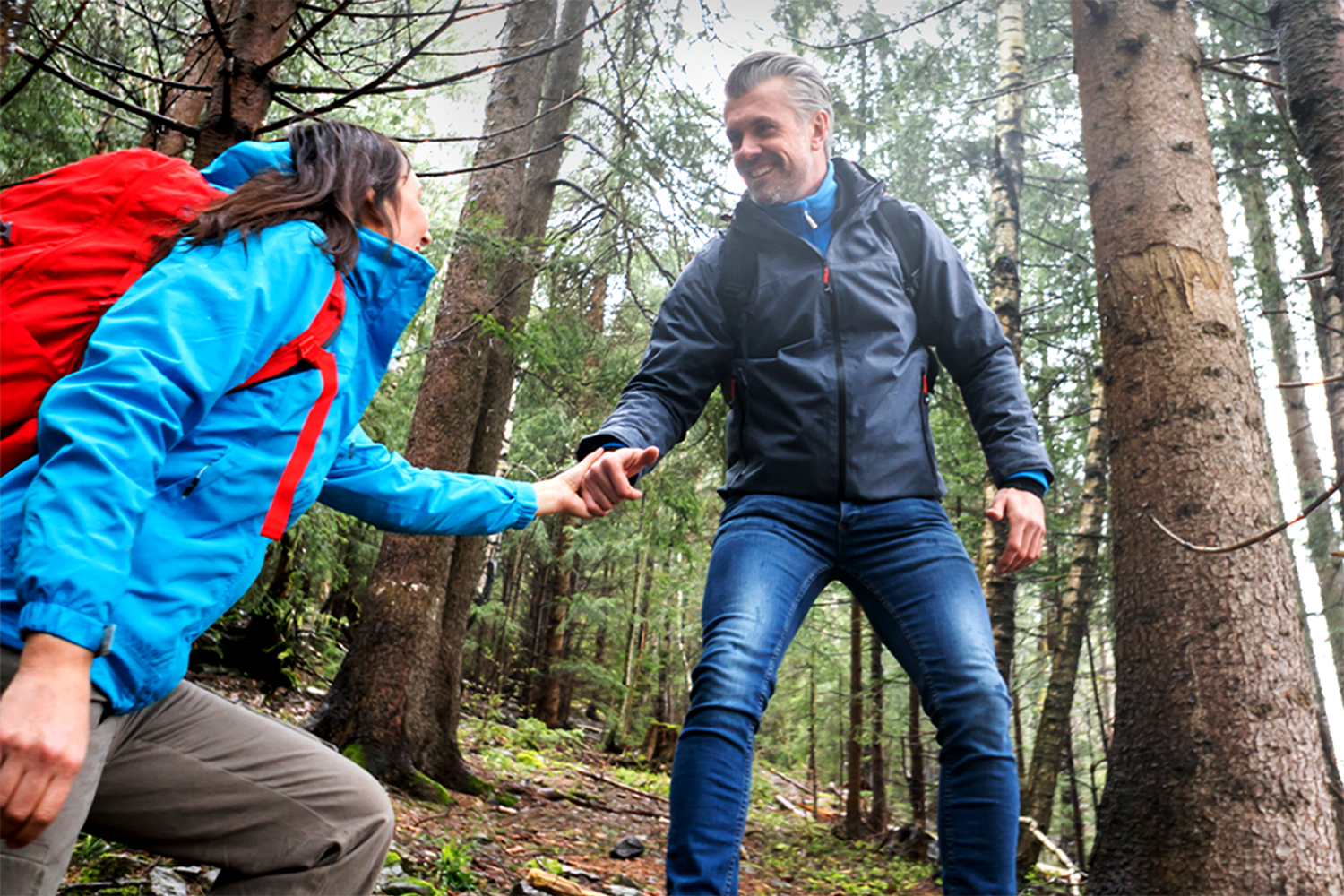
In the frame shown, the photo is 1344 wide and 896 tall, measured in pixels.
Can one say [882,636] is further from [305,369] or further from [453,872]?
[453,872]

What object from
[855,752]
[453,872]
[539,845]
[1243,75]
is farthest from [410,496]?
[855,752]

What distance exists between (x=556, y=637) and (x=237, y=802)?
64.1 feet

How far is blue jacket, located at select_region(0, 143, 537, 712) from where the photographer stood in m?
1.25

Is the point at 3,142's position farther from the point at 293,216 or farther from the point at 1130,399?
the point at 1130,399

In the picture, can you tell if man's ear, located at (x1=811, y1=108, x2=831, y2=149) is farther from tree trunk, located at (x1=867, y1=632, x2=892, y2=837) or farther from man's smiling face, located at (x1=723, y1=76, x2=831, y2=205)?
tree trunk, located at (x1=867, y1=632, x2=892, y2=837)

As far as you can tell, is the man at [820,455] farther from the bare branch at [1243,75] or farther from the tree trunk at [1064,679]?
the tree trunk at [1064,679]

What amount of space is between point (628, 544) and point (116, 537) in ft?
52.8

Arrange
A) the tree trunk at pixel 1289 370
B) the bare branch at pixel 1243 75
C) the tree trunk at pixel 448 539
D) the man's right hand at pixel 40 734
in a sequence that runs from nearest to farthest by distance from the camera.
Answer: the man's right hand at pixel 40 734
the bare branch at pixel 1243 75
the tree trunk at pixel 448 539
the tree trunk at pixel 1289 370

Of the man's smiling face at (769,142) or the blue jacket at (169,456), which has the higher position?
the man's smiling face at (769,142)

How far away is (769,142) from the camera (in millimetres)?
2826

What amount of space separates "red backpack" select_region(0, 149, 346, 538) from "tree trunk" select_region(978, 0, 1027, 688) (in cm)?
709

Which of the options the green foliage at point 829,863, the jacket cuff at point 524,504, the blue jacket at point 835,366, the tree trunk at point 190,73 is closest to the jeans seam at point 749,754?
the blue jacket at point 835,366

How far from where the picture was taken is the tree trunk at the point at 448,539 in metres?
6.59

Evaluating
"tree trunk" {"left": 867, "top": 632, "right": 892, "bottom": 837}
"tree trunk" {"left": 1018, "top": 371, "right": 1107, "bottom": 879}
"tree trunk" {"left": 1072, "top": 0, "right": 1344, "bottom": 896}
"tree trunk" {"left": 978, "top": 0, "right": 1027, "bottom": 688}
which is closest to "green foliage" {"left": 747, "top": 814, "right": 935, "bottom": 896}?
"tree trunk" {"left": 867, "top": 632, "right": 892, "bottom": 837}
